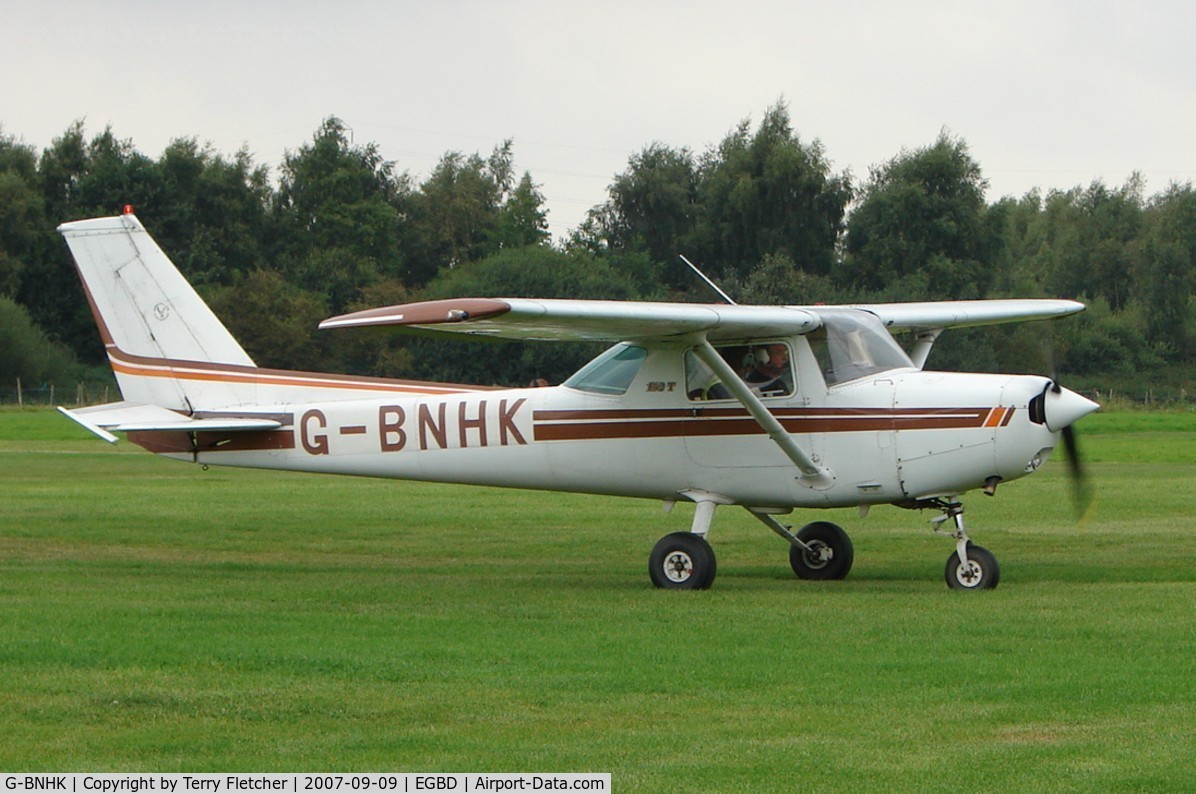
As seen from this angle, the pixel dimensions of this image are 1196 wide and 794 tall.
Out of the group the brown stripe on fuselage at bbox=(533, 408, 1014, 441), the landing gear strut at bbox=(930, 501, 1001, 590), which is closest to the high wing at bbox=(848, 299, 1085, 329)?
the brown stripe on fuselage at bbox=(533, 408, 1014, 441)

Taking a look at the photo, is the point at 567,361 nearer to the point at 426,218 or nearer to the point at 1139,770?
the point at 426,218

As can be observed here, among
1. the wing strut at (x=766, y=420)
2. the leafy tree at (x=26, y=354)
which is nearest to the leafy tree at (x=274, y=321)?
the leafy tree at (x=26, y=354)

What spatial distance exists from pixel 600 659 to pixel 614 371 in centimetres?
535

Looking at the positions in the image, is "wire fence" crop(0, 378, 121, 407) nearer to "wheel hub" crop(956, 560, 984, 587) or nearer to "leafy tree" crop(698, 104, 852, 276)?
"leafy tree" crop(698, 104, 852, 276)

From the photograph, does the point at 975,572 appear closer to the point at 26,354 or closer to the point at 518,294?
the point at 518,294

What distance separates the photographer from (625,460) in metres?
14.7

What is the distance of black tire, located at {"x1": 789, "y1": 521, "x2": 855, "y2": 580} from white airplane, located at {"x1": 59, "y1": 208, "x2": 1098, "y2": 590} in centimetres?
2

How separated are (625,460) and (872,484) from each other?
7.57 ft

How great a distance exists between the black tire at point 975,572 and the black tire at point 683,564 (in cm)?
205

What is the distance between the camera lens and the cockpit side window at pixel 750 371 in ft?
46.3

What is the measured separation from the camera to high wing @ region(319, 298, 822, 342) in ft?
38.2

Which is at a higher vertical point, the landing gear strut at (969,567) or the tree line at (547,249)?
the tree line at (547,249)

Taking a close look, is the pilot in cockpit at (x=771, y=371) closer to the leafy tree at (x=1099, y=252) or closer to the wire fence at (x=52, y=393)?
the wire fence at (x=52, y=393)

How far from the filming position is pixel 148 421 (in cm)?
1596
